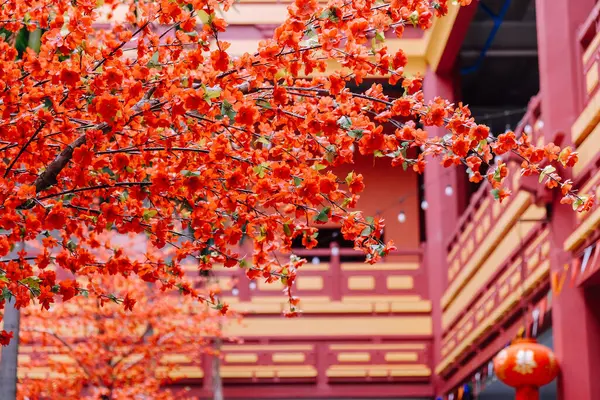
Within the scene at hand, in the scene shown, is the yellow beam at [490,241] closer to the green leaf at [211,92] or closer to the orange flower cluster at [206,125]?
the orange flower cluster at [206,125]

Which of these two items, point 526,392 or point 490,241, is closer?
point 526,392

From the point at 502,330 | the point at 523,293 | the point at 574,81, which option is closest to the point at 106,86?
the point at 574,81

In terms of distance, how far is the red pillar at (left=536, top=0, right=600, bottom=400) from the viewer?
9.39m

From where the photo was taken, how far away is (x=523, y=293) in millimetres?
11211

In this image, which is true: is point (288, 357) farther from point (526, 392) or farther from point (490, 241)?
point (526, 392)

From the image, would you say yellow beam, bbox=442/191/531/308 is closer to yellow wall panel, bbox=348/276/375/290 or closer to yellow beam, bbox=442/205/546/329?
yellow beam, bbox=442/205/546/329

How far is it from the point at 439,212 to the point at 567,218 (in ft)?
25.2

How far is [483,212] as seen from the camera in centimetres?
1384

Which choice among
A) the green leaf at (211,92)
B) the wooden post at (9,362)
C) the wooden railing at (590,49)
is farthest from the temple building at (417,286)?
the green leaf at (211,92)

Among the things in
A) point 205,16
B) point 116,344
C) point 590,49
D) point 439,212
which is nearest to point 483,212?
point 439,212

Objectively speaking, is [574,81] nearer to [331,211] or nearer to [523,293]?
[523,293]

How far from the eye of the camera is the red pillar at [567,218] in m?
9.39

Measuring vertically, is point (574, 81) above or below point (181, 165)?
above

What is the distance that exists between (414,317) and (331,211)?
1193 cm
